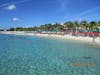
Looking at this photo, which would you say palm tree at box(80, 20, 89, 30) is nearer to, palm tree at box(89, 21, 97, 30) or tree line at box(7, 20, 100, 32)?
tree line at box(7, 20, 100, 32)

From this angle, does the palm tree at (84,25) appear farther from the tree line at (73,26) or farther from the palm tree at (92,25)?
the palm tree at (92,25)

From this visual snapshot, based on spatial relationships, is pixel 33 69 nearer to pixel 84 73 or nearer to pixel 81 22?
pixel 84 73

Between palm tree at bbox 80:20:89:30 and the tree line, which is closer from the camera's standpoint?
the tree line

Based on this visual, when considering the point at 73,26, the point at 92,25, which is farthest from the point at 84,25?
the point at 73,26

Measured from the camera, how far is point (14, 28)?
190750 mm

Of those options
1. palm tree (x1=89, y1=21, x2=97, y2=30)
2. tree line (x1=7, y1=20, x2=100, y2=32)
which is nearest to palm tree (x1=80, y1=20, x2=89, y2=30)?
tree line (x1=7, y1=20, x2=100, y2=32)

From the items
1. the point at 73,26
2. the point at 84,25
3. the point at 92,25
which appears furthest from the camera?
the point at 73,26

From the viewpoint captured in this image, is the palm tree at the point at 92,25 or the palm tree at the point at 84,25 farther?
the palm tree at the point at 84,25

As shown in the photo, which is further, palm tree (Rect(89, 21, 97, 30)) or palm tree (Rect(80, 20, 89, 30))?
palm tree (Rect(80, 20, 89, 30))

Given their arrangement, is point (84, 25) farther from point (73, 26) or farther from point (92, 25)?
point (73, 26)

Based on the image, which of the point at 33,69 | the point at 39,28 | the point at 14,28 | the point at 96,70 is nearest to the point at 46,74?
the point at 33,69

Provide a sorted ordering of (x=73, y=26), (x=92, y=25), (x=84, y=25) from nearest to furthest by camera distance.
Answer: (x=92, y=25)
(x=84, y=25)
(x=73, y=26)

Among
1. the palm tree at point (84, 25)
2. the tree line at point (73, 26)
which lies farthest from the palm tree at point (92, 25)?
the palm tree at point (84, 25)

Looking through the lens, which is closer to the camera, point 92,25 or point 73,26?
point 92,25
